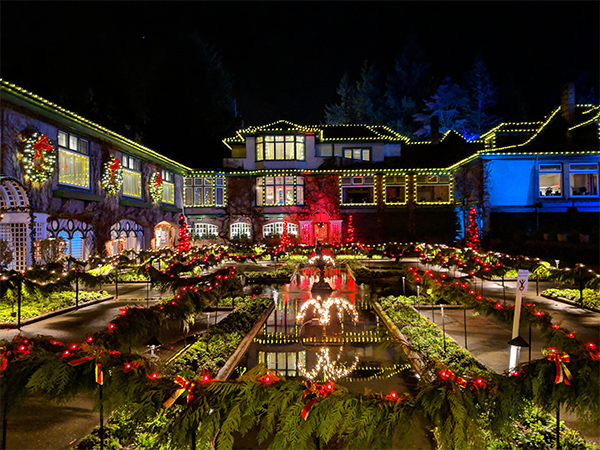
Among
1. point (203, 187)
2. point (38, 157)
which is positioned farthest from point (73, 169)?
point (203, 187)

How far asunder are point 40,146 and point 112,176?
5.57m

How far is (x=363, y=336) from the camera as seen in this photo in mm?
Answer: 9477

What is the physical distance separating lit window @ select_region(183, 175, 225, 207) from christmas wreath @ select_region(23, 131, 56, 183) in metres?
18.0

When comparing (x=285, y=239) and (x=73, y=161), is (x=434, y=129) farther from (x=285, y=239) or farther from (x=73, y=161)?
(x=73, y=161)

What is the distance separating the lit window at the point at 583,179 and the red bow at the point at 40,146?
3129 centimetres

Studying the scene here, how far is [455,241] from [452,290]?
2421 centimetres

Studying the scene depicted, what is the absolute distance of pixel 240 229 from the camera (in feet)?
116

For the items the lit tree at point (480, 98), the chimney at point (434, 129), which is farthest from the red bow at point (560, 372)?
the lit tree at point (480, 98)

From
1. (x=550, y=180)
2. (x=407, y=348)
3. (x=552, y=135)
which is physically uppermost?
(x=552, y=135)

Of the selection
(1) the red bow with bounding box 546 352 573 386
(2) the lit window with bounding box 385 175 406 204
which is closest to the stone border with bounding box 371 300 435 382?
(1) the red bow with bounding box 546 352 573 386

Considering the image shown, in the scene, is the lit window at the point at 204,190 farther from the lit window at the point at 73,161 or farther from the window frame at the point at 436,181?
the window frame at the point at 436,181

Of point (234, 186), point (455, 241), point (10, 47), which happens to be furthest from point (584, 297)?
point (10, 47)

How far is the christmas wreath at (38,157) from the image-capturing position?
16062mm

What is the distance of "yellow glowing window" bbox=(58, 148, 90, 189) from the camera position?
18.5 meters
